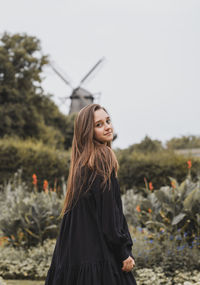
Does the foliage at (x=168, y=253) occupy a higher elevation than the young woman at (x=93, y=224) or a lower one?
lower

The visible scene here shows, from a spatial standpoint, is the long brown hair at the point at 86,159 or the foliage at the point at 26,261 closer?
the long brown hair at the point at 86,159

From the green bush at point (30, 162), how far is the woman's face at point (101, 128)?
6.99 m

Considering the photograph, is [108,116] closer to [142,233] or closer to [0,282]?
[0,282]

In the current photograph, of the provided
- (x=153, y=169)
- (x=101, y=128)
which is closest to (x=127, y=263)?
(x=101, y=128)

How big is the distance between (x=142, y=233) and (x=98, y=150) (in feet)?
11.7

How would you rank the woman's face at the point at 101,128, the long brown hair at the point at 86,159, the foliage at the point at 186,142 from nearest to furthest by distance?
the long brown hair at the point at 86,159 < the woman's face at the point at 101,128 < the foliage at the point at 186,142

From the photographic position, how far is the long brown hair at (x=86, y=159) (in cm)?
231

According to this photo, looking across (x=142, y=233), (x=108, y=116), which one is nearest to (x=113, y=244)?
(x=108, y=116)

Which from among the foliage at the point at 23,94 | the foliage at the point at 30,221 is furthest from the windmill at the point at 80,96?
the foliage at the point at 30,221

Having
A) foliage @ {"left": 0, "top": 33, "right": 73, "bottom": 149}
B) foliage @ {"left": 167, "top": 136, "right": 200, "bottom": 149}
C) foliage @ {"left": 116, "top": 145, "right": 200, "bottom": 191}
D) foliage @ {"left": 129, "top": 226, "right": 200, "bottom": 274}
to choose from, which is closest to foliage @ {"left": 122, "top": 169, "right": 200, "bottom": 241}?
foliage @ {"left": 129, "top": 226, "right": 200, "bottom": 274}

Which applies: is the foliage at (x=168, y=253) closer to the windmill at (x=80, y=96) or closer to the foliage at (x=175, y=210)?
→ the foliage at (x=175, y=210)

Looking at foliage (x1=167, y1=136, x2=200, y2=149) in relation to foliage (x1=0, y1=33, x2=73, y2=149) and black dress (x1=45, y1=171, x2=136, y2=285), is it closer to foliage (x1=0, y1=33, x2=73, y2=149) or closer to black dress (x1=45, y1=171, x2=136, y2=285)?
foliage (x1=0, y1=33, x2=73, y2=149)

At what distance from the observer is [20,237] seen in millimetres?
5727

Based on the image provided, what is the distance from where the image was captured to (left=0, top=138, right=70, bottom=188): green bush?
9.27 m
